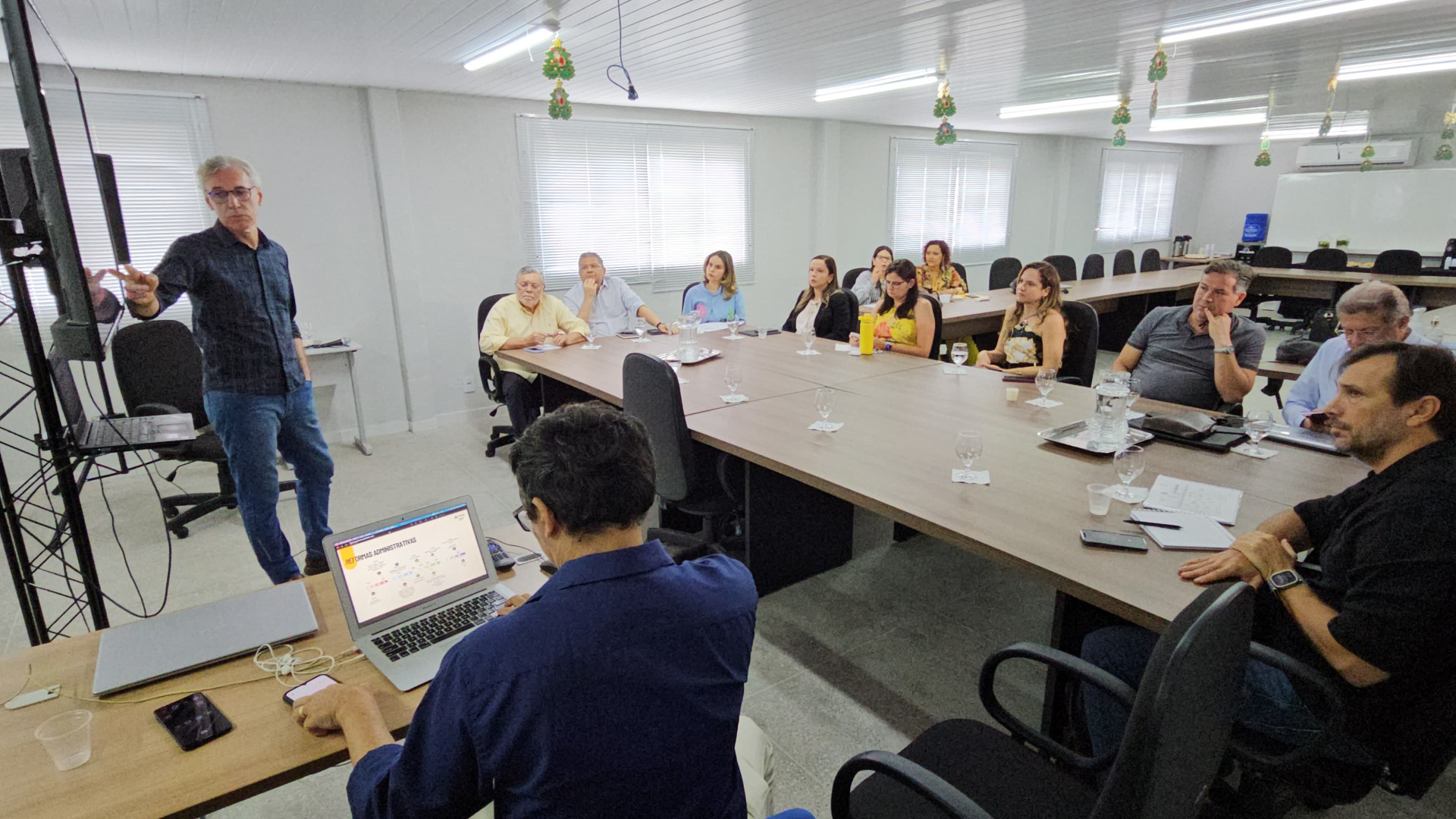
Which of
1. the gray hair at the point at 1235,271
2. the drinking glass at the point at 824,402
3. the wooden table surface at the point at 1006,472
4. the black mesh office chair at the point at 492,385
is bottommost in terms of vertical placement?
the black mesh office chair at the point at 492,385

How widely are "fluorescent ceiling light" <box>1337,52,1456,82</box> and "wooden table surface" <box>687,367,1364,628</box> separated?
374 centimetres

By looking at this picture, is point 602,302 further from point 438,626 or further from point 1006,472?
point 438,626

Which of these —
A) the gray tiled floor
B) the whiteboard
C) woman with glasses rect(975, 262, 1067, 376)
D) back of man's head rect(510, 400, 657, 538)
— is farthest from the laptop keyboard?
the whiteboard

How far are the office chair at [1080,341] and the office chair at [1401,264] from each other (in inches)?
224

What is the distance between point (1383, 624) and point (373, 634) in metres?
1.79

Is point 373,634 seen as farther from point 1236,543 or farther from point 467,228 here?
point 467,228

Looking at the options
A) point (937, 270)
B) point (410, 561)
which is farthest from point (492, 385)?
point (937, 270)

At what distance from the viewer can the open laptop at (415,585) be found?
4.26ft

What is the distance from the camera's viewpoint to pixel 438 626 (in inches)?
53.7

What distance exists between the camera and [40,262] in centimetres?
161

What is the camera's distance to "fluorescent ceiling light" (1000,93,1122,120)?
5.84 metres

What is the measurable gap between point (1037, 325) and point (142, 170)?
5.05m

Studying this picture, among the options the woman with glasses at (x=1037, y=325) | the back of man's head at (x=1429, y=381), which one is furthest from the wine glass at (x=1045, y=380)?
the back of man's head at (x=1429, y=381)

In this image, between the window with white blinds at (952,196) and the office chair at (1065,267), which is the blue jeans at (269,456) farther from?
the office chair at (1065,267)
